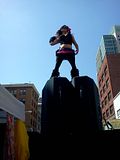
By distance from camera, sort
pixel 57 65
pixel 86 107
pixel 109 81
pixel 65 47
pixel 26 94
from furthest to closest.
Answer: pixel 26 94 → pixel 109 81 → pixel 65 47 → pixel 57 65 → pixel 86 107

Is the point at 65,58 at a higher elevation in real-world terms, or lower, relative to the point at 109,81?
lower

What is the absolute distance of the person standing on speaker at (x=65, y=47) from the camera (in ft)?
15.3

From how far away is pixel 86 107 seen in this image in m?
3.54

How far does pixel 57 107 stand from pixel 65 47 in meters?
1.74

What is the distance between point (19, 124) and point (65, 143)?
0.71 m

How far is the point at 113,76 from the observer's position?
53000mm

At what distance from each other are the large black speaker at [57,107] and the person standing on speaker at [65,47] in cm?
91

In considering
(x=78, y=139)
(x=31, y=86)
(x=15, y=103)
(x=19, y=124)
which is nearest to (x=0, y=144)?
(x=19, y=124)

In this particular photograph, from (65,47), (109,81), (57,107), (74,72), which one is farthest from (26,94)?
(57,107)

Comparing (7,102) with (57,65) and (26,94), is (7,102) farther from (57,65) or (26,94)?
(26,94)

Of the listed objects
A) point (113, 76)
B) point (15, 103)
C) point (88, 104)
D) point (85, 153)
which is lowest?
point (85, 153)

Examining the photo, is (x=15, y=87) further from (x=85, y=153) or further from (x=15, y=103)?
(x=85, y=153)

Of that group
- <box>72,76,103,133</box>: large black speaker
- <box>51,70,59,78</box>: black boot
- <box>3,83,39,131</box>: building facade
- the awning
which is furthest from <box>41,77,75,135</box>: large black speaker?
<box>3,83,39,131</box>: building facade

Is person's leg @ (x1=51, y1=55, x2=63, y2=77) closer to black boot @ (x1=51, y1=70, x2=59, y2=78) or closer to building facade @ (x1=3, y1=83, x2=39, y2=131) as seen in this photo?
black boot @ (x1=51, y1=70, x2=59, y2=78)
